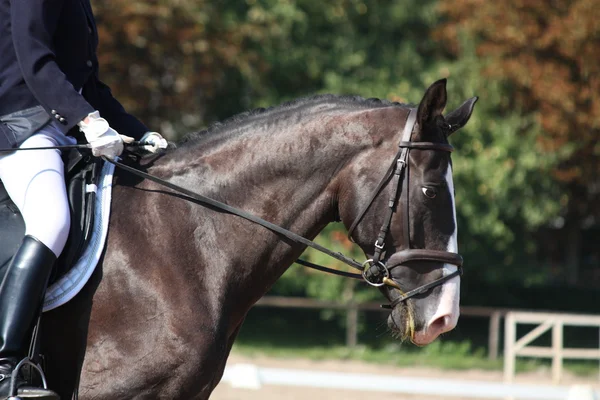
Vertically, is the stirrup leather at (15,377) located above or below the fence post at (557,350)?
below

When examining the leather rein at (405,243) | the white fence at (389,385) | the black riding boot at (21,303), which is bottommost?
the white fence at (389,385)

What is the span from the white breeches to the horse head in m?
1.21

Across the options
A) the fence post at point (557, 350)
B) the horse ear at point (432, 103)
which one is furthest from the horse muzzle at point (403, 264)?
the fence post at point (557, 350)

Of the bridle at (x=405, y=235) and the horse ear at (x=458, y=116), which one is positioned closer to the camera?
the bridle at (x=405, y=235)

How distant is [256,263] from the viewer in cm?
368

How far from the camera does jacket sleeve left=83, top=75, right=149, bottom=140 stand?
4145 millimetres

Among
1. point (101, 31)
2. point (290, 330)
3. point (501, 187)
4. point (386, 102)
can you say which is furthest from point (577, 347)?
point (386, 102)

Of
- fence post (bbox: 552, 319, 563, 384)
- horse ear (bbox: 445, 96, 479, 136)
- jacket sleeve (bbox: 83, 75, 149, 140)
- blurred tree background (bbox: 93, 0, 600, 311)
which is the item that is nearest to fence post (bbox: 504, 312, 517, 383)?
fence post (bbox: 552, 319, 563, 384)

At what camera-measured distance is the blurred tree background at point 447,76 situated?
14680 millimetres

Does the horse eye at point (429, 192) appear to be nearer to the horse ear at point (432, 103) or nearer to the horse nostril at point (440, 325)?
the horse ear at point (432, 103)

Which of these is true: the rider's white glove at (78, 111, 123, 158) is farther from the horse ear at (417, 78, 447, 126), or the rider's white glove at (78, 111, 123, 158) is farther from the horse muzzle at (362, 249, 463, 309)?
the horse ear at (417, 78, 447, 126)

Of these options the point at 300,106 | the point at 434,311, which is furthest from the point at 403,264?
the point at 300,106

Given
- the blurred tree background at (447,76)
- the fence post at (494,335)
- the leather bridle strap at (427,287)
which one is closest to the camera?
the leather bridle strap at (427,287)

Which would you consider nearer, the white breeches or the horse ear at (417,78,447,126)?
the white breeches
